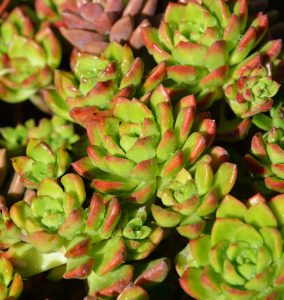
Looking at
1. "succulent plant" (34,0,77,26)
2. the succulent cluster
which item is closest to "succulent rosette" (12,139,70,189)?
the succulent cluster

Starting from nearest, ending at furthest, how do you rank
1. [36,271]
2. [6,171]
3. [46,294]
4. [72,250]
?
[72,250], [36,271], [46,294], [6,171]

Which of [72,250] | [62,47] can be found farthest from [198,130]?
[62,47]

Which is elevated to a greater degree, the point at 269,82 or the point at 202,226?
the point at 269,82

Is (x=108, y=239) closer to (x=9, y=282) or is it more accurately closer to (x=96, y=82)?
(x=9, y=282)

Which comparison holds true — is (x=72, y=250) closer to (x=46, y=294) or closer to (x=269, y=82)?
(x=46, y=294)

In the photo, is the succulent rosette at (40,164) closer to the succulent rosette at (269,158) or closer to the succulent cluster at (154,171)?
the succulent cluster at (154,171)

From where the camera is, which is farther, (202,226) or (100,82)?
(100,82)

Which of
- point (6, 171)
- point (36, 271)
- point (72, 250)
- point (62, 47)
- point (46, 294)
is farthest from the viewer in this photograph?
point (62, 47)

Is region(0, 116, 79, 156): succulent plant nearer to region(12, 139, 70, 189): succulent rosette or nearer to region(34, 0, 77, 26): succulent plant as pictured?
region(12, 139, 70, 189): succulent rosette
